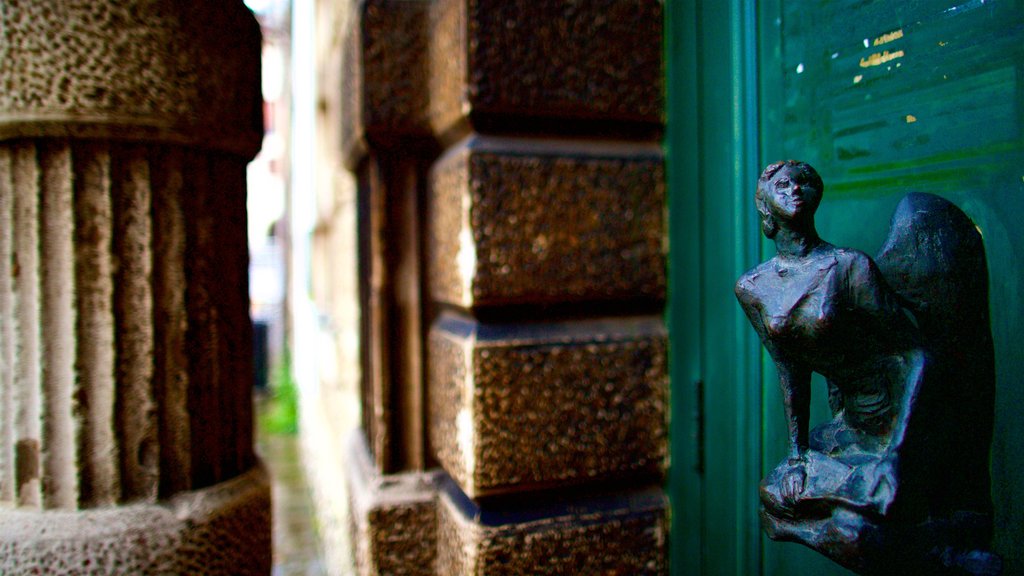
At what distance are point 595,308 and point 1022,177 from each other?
0.86 meters

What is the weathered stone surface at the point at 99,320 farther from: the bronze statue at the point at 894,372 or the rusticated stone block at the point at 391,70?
the bronze statue at the point at 894,372

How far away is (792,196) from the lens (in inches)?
31.5

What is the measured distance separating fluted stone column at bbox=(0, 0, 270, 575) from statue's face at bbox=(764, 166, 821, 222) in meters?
1.25

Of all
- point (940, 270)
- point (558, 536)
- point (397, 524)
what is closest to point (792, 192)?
point (940, 270)

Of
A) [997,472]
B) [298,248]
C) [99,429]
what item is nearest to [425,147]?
[99,429]

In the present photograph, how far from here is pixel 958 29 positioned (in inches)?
37.1

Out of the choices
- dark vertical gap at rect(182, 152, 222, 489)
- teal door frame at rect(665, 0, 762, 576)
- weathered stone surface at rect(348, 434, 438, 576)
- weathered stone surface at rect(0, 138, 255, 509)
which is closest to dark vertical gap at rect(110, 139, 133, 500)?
weathered stone surface at rect(0, 138, 255, 509)

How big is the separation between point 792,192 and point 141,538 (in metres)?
1.48

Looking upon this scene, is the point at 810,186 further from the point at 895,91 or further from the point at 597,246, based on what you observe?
the point at 597,246

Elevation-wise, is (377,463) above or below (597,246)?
below

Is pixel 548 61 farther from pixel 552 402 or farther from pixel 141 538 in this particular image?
pixel 141 538

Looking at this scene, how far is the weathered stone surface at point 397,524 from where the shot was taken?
63.5 inches

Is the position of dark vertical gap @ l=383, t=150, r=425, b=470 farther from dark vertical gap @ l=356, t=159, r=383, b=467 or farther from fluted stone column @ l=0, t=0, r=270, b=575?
fluted stone column @ l=0, t=0, r=270, b=575

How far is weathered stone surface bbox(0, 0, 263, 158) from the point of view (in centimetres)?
132
